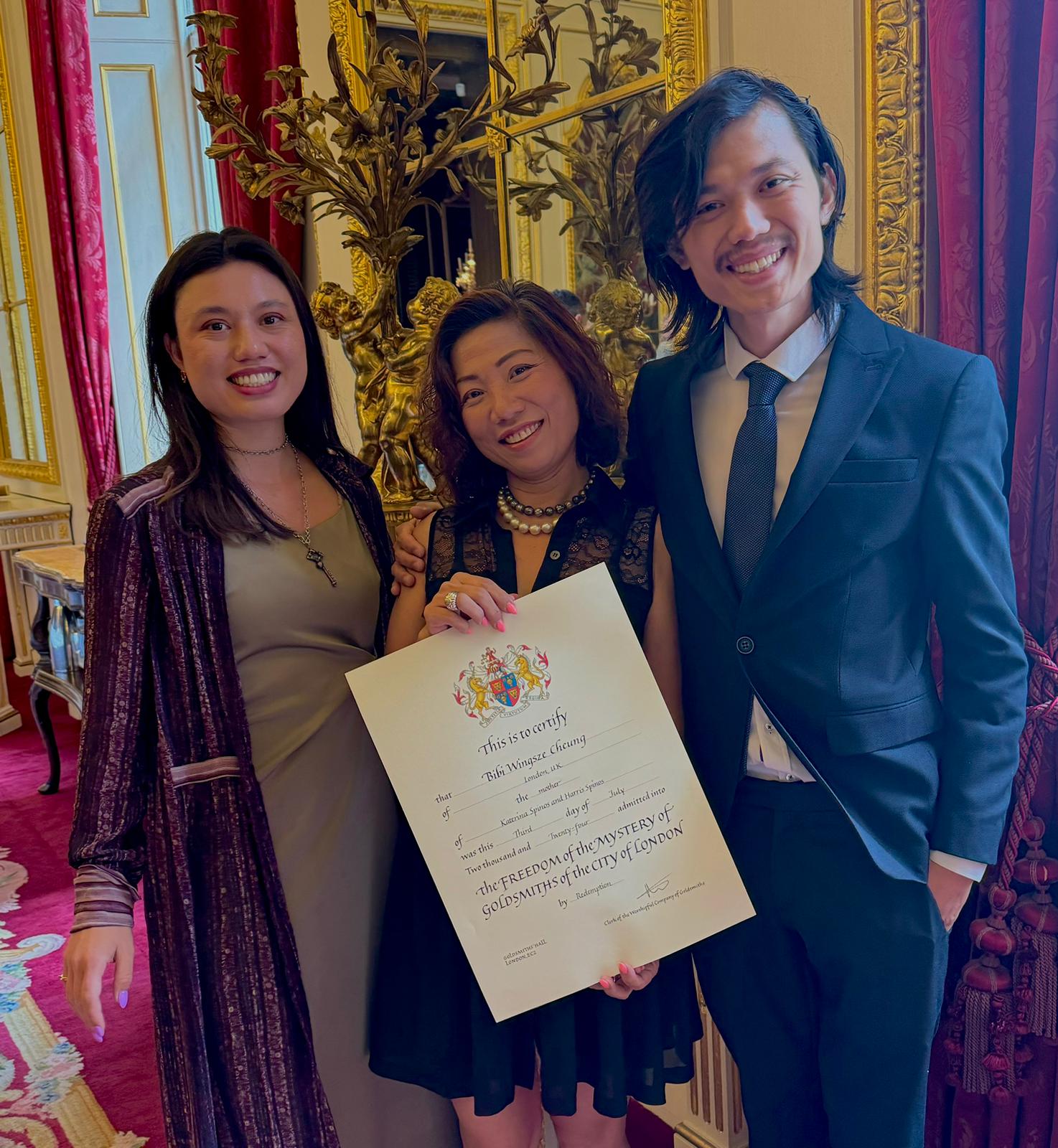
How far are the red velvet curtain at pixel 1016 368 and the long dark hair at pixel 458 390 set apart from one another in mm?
499

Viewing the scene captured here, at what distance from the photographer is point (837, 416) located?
3.90 feet

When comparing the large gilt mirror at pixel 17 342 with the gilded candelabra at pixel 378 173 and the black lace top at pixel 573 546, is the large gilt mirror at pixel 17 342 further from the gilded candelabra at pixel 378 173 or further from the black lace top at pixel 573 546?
the black lace top at pixel 573 546

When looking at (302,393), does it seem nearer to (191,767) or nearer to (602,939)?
(191,767)

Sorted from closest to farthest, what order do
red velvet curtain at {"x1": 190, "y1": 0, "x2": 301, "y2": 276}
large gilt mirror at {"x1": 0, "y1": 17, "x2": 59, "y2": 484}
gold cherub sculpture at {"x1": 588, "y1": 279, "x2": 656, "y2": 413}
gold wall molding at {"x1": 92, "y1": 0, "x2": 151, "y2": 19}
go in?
gold cherub sculpture at {"x1": 588, "y1": 279, "x2": 656, "y2": 413}, red velvet curtain at {"x1": 190, "y1": 0, "x2": 301, "y2": 276}, gold wall molding at {"x1": 92, "y1": 0, "x2": 151, "y2": 19}, large gilt mirror at {"x1": 0, "y1": 17, "x2": 59, "y2": 484}

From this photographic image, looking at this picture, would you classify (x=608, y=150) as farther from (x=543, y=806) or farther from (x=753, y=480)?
(x=543, y=806)

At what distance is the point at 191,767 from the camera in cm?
144

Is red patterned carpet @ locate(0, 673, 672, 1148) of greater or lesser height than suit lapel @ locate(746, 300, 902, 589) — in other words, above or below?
below

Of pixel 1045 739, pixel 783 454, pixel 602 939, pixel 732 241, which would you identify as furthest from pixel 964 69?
pixel 602 939

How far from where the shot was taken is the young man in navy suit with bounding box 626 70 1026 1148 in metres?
1.17

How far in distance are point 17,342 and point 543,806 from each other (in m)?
5.87

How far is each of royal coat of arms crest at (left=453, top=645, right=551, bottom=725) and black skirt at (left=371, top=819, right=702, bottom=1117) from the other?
263 millimetres

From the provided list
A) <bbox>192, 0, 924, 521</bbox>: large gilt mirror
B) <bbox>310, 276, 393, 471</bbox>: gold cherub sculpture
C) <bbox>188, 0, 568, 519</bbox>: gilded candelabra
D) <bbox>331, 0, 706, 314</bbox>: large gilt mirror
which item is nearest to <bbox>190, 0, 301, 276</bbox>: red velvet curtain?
<bbox>331, 0, 706, 314</bbox>: large gilt mirror

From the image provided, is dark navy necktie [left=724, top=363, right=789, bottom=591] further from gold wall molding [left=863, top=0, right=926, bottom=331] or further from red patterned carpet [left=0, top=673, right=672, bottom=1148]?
red patterned carpet [left=0, top=673, right=672, bottom=1148]

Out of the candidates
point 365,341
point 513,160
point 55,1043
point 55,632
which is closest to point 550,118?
point 513,160
